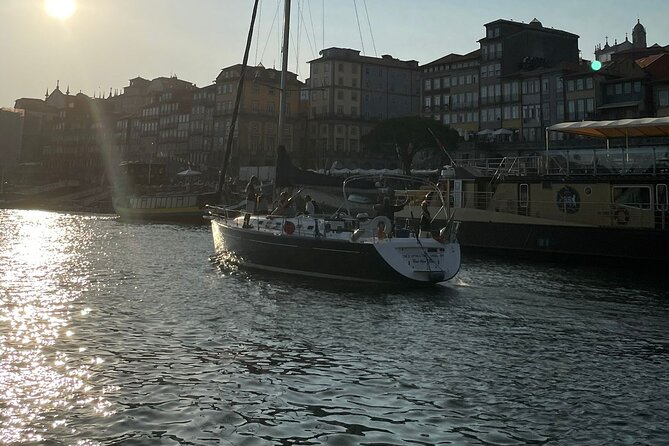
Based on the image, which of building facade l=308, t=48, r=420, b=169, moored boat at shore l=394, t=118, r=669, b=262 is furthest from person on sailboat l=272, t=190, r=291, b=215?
building facade l=308, t=48, r=420, b=169

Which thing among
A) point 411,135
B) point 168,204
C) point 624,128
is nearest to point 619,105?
point 411,135

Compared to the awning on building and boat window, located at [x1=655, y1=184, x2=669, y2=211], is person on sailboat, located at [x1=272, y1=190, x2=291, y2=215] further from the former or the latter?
the awning on building

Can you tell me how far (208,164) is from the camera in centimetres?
11981

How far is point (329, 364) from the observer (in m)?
11.3

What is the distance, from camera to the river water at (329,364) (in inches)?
320

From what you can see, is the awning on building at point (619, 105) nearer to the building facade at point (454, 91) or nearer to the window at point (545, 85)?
the window at point (545, 85)

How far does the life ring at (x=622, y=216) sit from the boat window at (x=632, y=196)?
1.87 feet

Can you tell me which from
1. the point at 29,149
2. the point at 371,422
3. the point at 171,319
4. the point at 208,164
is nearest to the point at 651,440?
the point at 371,422

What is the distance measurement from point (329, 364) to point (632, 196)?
25.5 metres

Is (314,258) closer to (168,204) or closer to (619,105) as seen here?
(168,204)

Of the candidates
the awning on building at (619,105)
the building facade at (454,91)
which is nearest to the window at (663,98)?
the awning on building at (619,105)

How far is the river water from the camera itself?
8.12 m

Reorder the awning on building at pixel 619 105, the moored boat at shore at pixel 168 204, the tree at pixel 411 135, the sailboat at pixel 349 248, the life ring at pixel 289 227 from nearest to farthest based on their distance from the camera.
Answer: the sailboat at pixel 349 248 < the life ring at pixel 289 227 < the moored boat at shore at pixel 168 204 < the awning on building at pixel 619 105 < the tree at pixel 411 135

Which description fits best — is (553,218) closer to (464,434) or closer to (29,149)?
(464,434)
